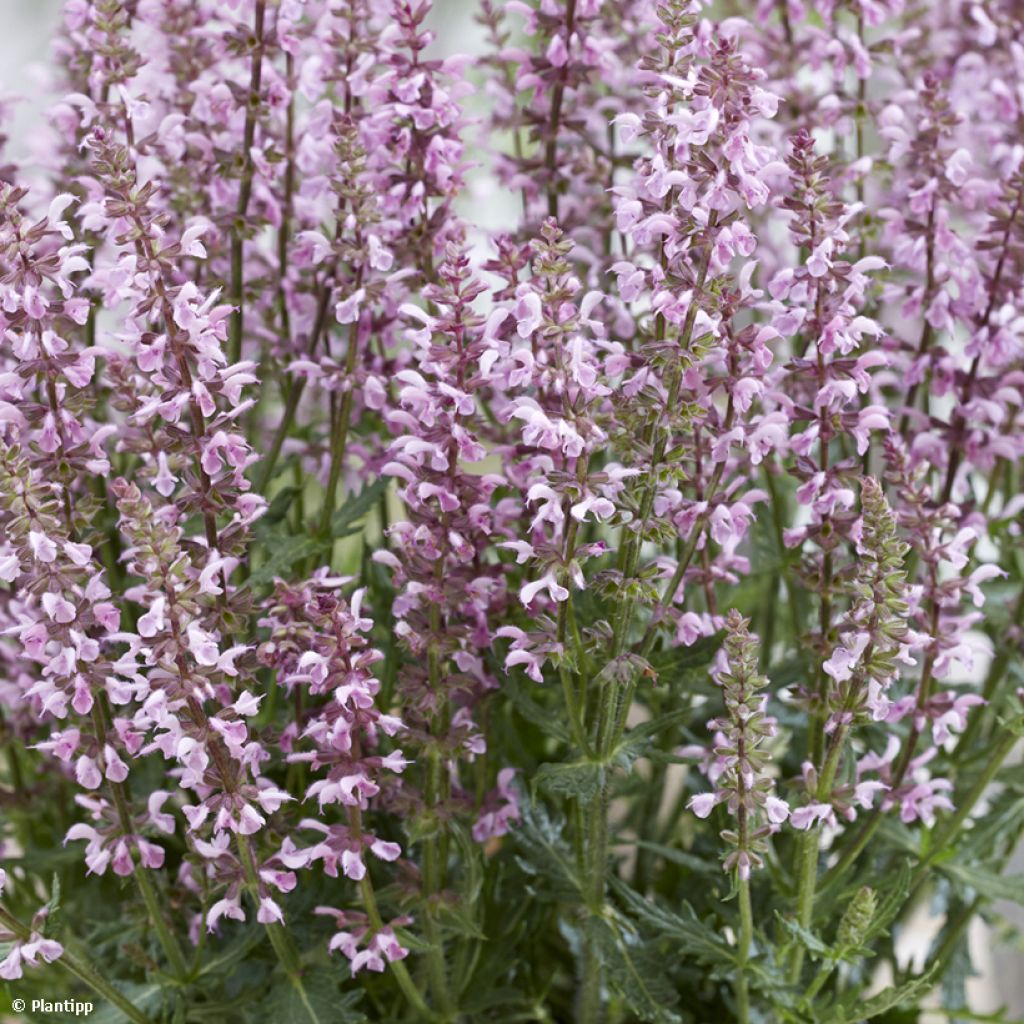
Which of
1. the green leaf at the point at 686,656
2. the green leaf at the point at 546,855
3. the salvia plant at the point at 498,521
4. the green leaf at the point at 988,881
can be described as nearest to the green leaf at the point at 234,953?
the salvia plant at the point at 498,521

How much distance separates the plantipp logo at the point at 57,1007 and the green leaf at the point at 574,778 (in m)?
0.32

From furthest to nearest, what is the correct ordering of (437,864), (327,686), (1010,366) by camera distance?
(1010,366)
(437,864)
(327,686)

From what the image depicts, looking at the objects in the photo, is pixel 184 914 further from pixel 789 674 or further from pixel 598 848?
pixel 789 674

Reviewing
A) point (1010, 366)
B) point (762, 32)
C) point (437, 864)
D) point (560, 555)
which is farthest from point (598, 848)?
point (762, 32)

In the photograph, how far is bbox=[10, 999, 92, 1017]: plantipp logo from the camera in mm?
803

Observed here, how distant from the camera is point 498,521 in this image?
2.43 ft

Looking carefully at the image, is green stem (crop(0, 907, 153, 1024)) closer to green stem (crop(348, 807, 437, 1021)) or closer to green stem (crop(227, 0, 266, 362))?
green stem (crop(348, 807, 437, 1021))

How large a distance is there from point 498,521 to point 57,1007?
0.40 m

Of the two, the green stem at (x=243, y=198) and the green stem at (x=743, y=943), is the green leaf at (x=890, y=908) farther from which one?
the green stem at (x=243, y=198)

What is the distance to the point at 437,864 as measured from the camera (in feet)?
2.49

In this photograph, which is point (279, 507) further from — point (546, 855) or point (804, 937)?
point (804, 937)

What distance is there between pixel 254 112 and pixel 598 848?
461mm

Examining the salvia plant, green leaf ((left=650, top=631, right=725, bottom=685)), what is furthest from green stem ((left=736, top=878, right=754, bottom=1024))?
green leaf ((left=650, top=631, right=725, bottom=685))

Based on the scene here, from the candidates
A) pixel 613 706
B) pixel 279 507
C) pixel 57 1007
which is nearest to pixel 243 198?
pixel 279 507
